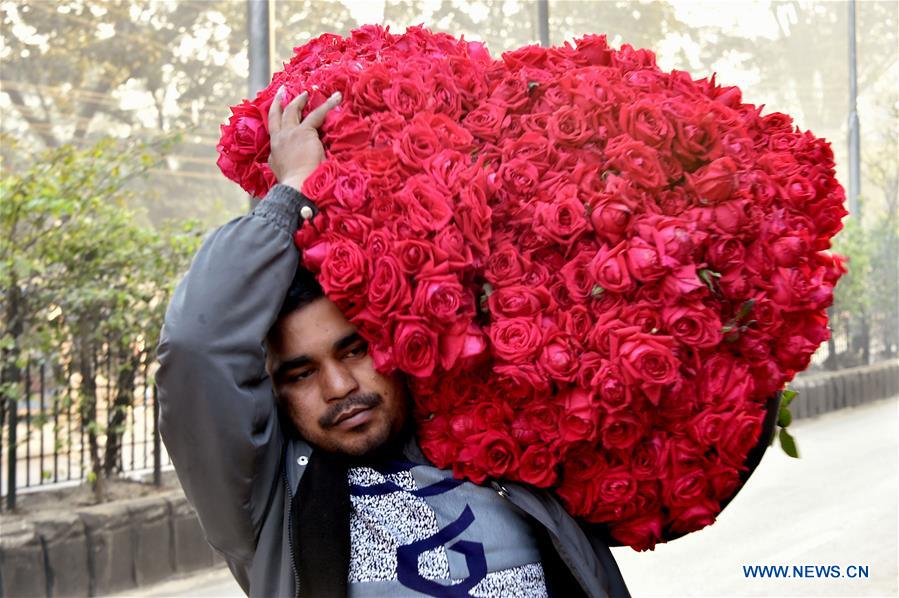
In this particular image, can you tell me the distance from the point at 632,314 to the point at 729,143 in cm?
47

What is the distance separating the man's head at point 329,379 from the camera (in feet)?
7.18

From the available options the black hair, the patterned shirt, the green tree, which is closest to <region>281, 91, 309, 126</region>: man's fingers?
the black hair

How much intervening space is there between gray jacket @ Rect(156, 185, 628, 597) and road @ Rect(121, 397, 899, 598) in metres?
4.30

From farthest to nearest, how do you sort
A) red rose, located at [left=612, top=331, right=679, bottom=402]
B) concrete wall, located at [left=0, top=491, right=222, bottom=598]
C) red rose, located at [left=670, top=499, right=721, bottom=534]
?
1. concrete wall, located at [left=0, top=491, right=222, bottom=598]
2. red rose, located at [left=670, top=499, right=721, bottom=534]
3. red rose, located at [left=612, top=331, right=679, bottom=402]

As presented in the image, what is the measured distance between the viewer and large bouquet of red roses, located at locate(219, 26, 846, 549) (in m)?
2.07

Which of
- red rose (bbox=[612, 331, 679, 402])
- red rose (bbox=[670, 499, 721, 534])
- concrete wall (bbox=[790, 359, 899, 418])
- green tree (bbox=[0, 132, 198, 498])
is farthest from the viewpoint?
concrete wall (bbox=[790, 359, 899, 418])

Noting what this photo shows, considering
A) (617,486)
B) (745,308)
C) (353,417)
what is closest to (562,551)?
(617,486)

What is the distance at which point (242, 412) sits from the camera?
6.85 feet

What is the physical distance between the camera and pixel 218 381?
81.2 inches

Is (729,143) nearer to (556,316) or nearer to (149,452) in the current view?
(556,316)

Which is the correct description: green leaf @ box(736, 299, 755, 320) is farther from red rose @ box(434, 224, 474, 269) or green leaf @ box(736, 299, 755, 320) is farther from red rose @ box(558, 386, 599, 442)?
red rose @ box(434, 224, 474, 269)

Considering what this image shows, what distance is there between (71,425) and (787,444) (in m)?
5.62

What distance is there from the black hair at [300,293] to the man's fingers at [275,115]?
32 cm

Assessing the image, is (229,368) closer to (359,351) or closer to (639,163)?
(359,351)
